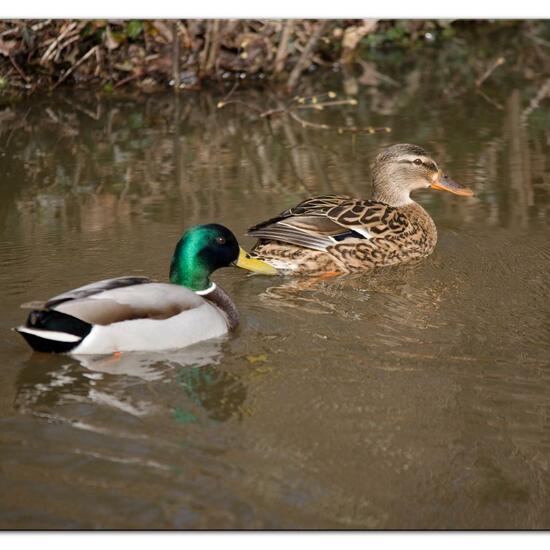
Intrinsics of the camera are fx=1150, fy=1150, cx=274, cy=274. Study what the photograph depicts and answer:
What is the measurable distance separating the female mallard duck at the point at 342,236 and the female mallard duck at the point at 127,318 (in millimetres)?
1076

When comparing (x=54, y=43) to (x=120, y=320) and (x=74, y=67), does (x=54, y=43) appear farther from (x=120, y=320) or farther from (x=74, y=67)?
(x=120, y=320)

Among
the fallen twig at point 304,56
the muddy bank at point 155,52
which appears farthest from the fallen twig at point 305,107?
the muddy bank at point 155,52

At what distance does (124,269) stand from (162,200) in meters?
1.68

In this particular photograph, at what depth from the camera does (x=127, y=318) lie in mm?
6305

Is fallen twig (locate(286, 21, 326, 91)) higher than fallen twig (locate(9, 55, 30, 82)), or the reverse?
fallen twig (locate(286, 21, 326, 91))

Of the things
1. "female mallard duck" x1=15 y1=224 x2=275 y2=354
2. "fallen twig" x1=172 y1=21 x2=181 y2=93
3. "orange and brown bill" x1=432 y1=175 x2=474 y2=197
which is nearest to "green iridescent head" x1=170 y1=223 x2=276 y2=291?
"female mallard duck" x1=15 y1=224 x2=275 y2=354

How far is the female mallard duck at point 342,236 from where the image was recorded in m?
7.88

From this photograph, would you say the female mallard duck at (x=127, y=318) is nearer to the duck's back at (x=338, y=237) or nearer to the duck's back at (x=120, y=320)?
the duck's back at (x=120, y=320)

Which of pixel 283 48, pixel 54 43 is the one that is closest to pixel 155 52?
pixel 54 43

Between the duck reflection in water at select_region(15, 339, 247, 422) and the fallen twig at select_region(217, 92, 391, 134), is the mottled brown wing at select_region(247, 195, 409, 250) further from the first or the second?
the fallen twig at select_region(217, 92, 391, 134)

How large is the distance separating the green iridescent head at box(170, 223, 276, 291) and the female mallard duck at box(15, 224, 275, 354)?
0.04 meters

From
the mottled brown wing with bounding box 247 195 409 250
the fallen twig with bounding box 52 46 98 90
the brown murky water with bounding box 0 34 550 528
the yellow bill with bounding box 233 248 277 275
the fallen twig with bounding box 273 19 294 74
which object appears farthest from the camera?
the fallen twig with bounding box 52 46 98 90

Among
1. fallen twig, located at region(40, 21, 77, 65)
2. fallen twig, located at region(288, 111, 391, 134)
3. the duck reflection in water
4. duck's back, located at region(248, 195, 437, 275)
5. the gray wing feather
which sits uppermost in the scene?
fallen twig, located at region(40, 21, 77, 65)

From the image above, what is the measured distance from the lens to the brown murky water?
485 cm
